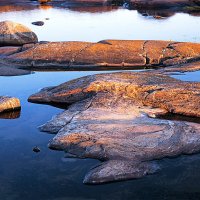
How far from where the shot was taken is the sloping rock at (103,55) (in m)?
22.0

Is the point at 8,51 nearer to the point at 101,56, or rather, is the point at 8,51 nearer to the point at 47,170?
the point at 101,56

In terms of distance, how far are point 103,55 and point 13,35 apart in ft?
30.1

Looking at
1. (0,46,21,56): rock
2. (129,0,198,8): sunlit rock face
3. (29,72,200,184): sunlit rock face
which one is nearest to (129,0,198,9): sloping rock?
(129,0,198,8): sunlit rock face

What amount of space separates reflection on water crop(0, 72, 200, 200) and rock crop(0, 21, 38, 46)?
649 inches

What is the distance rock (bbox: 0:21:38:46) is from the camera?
29.1 m

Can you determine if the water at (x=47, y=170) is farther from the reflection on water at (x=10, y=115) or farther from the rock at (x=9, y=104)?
the rock at (x=9, y=104)

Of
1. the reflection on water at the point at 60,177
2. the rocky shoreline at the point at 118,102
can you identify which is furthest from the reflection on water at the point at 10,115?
the reflection on water at the point at 60,177

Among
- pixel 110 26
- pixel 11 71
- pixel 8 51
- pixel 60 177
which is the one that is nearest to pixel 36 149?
pixel 60 177

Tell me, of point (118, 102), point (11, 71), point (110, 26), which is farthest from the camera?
point (110, 26)

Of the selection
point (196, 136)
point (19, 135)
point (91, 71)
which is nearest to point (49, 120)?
point (19, 135)

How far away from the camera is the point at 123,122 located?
12.6 metres

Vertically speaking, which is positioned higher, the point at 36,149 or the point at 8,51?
the point at 36,149

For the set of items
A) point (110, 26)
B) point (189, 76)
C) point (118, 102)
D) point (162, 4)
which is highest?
point (118, 102)

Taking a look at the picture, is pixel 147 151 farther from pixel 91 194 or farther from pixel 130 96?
pixel 130 96
